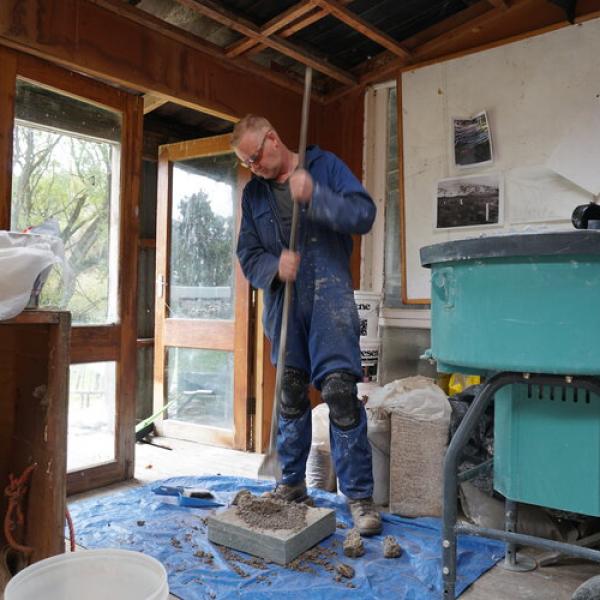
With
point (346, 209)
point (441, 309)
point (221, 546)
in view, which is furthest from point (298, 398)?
point (441, 309)

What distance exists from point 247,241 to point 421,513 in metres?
1.21

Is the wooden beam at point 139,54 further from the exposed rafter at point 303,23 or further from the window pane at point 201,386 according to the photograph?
the window pane at point 201,386

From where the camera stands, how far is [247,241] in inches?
83.0

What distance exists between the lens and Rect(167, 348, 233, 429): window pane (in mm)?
3254

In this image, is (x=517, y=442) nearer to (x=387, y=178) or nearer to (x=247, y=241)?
(x=247, y=241)

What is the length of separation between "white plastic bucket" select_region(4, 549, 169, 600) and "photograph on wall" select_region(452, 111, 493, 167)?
2.29m

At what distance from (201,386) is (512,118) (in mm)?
2283

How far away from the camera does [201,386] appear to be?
11.1ft

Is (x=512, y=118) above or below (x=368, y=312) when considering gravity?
above

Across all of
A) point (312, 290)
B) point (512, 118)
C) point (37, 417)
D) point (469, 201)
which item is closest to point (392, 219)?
point (469, 201)

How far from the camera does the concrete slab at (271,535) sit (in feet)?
5.28

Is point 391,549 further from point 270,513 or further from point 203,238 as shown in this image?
point 203,238

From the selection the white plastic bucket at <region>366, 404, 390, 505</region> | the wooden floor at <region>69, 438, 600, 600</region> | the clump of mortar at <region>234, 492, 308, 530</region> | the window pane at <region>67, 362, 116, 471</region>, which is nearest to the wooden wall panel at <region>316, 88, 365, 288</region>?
the white plastic bucket at <region>366, 404, 390, 505</region>

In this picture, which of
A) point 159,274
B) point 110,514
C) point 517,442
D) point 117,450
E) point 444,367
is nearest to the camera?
point 517,442
